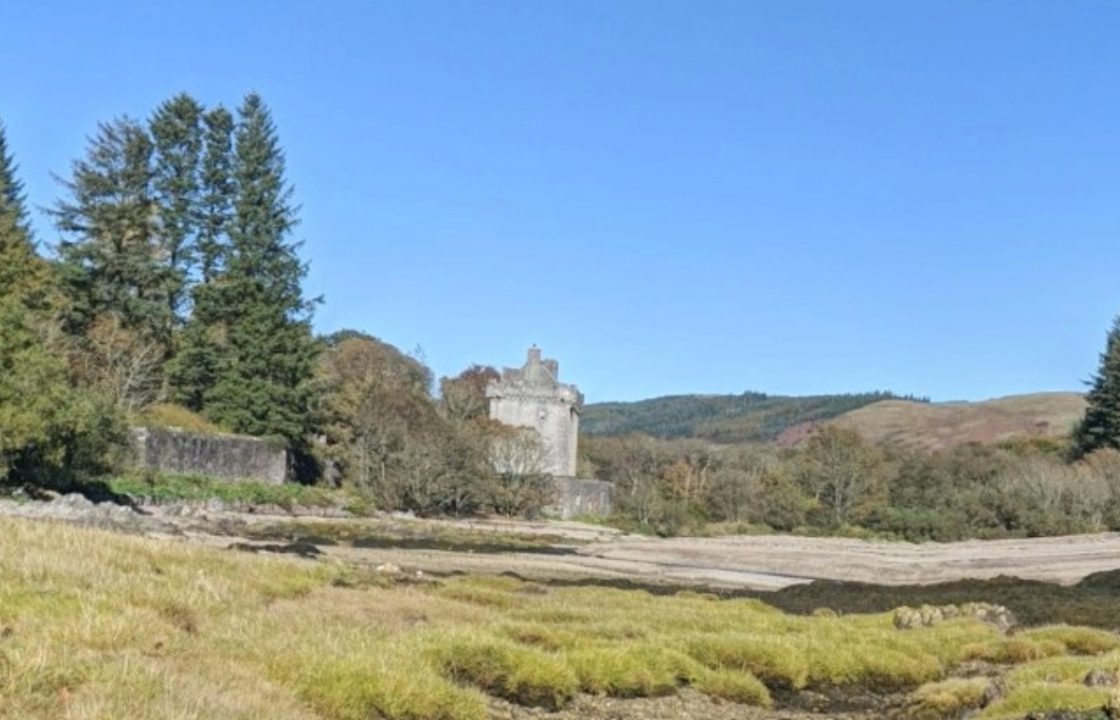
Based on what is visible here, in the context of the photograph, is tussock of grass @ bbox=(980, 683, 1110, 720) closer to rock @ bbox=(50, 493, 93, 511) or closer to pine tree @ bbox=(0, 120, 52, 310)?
rock @ bbox=(50, 493, 93, 511)

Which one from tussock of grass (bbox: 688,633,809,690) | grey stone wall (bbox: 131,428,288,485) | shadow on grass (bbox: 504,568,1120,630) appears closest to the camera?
tussock of grass (bbox: 688,633,809,690)

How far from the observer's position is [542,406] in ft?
307

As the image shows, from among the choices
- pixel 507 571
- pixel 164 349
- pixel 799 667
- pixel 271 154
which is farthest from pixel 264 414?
pixel 799 667

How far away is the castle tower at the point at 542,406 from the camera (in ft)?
303

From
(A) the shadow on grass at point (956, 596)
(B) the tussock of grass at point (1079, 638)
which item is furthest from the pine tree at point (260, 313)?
(B) the tussock of grass at point (1079, 638)

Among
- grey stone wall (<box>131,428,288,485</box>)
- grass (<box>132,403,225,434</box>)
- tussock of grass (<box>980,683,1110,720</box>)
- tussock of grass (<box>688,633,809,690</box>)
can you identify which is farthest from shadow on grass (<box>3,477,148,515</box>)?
tussock of grass (<box>980,683,1110,720</box>)

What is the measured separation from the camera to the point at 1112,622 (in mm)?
25078

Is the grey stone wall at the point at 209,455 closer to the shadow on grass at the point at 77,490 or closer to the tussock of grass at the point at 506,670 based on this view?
the shadow on grass at the point at 77,490

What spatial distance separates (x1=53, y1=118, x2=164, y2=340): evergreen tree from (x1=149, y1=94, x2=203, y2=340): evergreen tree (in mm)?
487

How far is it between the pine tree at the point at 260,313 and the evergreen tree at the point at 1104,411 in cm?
5897

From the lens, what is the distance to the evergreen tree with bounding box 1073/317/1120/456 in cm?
8906

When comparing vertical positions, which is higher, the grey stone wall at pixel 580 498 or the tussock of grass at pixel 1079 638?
the grey stone wall at pixel 580 498

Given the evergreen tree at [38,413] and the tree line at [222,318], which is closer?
the evergreen tree at [38,413]

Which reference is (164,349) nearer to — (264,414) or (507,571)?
(264,414)
